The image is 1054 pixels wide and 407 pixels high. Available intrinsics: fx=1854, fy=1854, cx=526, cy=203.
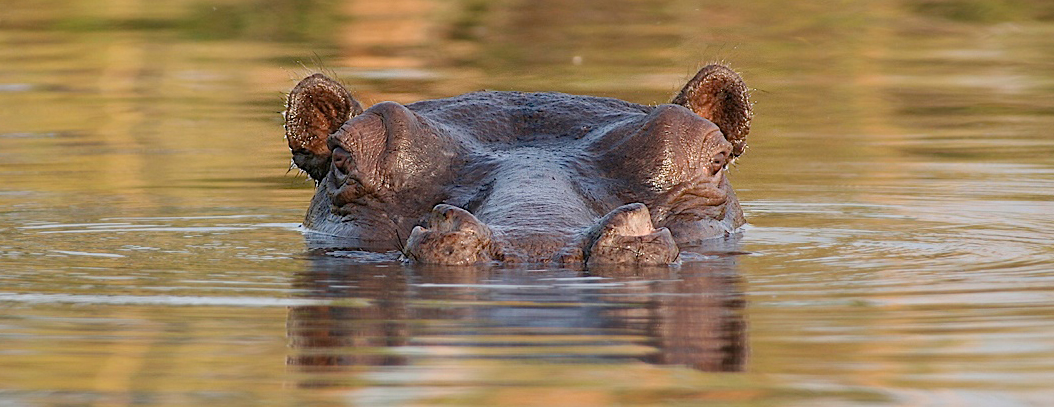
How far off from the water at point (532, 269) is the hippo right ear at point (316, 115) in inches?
17.4

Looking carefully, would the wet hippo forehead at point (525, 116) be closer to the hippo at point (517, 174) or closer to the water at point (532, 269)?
the hippo at point (517, 174)

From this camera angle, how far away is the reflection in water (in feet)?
18.6

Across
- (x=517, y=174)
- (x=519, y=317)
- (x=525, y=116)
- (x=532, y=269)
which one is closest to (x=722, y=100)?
(x=525, y=116)

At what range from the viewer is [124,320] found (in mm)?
6523

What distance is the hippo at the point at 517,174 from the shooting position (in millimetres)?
7113

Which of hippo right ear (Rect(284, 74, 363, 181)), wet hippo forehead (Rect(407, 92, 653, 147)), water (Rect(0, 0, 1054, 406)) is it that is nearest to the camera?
water (Rect(0, 0, 1054, 406))

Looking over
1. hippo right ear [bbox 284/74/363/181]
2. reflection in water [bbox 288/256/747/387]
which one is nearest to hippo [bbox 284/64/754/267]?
hippo right ear [bbox 284/74/363/181]

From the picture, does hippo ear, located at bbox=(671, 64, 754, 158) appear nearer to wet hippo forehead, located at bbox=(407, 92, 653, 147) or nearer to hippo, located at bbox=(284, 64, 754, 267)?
hippo, located at bbox=(284, 64, 754, 267)

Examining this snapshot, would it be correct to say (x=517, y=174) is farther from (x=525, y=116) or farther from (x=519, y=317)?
(x=519, y=317)

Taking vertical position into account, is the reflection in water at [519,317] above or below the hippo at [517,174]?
below

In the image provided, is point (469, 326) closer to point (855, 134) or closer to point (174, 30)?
point (855, 134)

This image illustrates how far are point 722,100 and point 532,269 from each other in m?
3.16

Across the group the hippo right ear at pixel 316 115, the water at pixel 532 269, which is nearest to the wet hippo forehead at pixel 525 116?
the hippo right ear at pixel 316 115

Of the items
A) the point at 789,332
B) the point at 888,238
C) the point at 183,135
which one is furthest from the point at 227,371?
the point at 183,135
